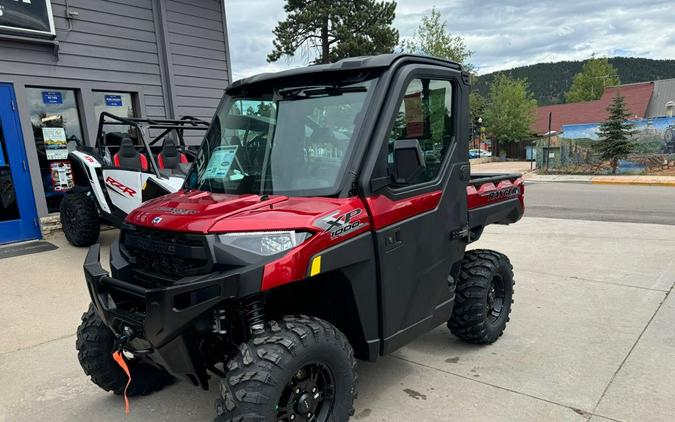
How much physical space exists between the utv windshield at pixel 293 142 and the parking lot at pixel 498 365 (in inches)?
58.3

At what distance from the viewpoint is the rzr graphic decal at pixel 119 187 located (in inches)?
253

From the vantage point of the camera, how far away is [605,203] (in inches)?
475

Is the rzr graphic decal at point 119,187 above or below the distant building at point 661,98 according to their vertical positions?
below

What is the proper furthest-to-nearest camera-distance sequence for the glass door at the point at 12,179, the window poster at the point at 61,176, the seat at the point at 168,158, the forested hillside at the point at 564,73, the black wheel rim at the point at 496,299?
1. the forested hillside at the point at 564,73
2. the window poster at the point at 61,176
3. the glass door at the point at 12,179
4. the seat at the point at 168,158
5. the black wheel rim at the point at 496,299

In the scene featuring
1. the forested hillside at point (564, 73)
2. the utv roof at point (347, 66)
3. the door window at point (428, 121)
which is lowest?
the door window at point (428, 121)

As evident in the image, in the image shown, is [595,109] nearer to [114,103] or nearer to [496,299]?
[114,103]

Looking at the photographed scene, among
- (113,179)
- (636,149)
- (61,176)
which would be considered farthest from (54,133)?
(636,149)

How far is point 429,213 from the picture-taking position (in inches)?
117

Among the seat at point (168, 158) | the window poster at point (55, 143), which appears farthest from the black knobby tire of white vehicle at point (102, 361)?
the window poster at point (55, 143)

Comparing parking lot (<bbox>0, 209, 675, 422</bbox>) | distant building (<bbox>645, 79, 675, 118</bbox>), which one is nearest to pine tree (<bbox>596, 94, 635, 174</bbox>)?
parking lot (<bbox>0, 209, 675, 422</bbox>)

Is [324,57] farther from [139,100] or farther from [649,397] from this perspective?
[649,397]

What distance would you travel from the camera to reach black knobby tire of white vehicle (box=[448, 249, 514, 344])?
360 cm

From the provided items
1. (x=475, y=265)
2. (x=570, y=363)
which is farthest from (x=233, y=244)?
(x=570, y=363)

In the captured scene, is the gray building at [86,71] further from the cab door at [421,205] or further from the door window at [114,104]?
the cab door at [421,205]
